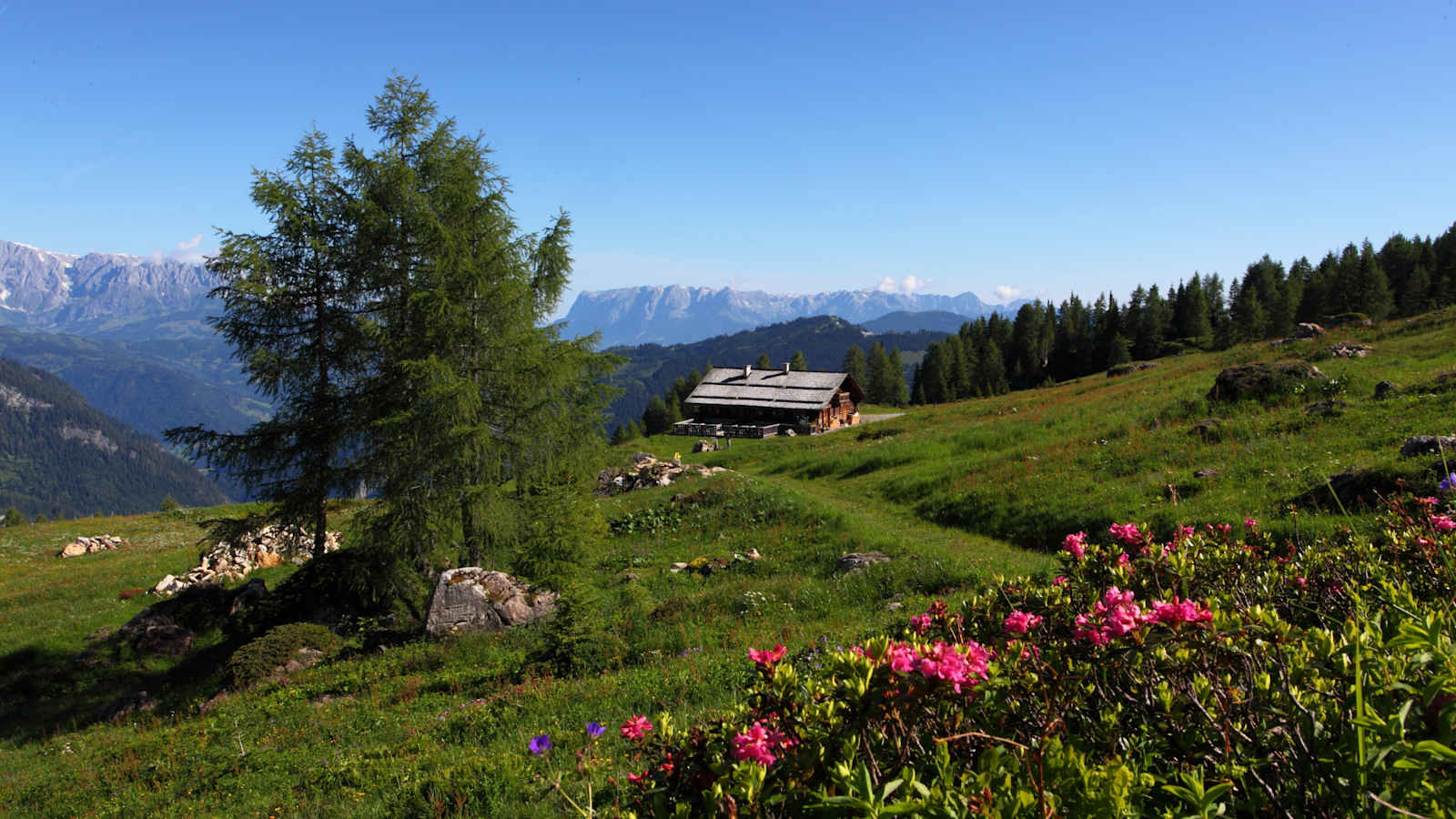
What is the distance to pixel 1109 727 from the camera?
7.76 ft

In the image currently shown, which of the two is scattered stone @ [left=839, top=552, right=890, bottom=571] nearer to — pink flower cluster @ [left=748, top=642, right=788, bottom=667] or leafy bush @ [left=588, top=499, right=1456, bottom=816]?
leafy bush @ [left=588, top=499, right=1456, bottom=816]

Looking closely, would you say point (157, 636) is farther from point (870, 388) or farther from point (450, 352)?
point (870, 388)

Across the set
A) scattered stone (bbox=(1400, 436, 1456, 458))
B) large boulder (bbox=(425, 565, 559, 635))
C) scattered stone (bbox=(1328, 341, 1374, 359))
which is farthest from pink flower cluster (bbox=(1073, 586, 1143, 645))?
scattered stone (bbox=(1328, 341, 1374, 359))

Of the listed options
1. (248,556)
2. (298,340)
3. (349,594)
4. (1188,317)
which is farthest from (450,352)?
(1188,317)

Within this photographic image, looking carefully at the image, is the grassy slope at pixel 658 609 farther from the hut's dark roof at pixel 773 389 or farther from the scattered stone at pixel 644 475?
the hut's dark roof at pixel 773 389

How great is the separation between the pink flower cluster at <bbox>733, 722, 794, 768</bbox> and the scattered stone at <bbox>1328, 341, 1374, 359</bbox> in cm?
3269

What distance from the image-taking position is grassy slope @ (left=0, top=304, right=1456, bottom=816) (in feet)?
25.7

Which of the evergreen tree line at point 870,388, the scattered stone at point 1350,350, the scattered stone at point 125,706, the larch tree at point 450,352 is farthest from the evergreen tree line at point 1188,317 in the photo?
the scattered stone at point 125,706

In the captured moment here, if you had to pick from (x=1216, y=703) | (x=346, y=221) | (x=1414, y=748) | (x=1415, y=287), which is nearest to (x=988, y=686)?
(x=1216, y=703)

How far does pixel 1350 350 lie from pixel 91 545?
189ft

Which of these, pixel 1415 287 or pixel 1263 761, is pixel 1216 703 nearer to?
pixel 1263 761

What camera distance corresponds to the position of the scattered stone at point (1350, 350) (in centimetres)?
2548

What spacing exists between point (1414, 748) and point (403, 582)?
17308 millimetres

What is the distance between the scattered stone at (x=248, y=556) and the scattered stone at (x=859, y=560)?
13.8 meters
